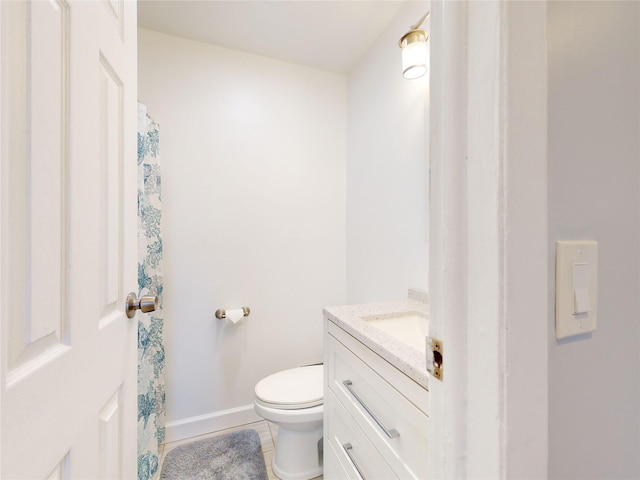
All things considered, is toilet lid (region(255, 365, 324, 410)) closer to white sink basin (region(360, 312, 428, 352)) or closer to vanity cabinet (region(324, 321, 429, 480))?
vanity cabinet (region(324, 321, 429, 480))

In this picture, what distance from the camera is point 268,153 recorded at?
1.90 metres

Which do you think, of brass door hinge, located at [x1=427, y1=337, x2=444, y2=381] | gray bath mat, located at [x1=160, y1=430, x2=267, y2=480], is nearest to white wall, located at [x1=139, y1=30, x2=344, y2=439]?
gray bath mat, located at [x1=160, y1=430, x2=267, y2=480]

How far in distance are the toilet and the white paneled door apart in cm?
69

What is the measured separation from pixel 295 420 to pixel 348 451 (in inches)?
15.1

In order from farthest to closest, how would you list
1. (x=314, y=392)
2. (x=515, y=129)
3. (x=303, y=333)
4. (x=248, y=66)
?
(x=303, y=333) < (x=248, y=66) < (x=314, y=392) < (x=515, y=129)

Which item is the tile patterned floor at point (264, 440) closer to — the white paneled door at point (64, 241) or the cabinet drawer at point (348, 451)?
the cabinet drawer at point (348, 451)

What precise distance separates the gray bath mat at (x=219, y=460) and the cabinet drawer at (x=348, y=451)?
0.52 m

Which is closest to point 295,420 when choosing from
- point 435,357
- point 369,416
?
point 369,416

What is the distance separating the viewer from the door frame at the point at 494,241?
32 cm

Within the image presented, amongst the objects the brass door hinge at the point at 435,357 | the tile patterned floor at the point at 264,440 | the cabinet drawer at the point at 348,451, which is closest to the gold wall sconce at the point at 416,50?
the brass door hinge at the point at 435,357

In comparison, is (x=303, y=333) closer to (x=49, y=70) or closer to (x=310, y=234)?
(x=310, y=234)

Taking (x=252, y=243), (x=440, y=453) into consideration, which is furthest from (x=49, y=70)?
(x=252, y=243)

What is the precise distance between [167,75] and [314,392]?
195 cm

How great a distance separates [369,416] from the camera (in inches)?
34.4
